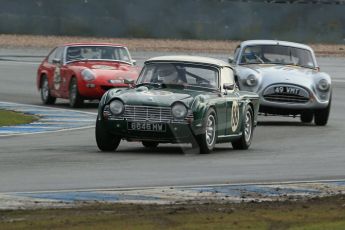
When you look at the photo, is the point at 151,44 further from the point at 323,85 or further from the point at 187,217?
the point at 187,217

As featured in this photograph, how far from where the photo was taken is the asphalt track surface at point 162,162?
1179 centimetres

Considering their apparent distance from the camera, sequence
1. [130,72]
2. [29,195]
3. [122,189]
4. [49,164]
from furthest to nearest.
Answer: [130,72] → [49,164] → [122,189] → [29,195]

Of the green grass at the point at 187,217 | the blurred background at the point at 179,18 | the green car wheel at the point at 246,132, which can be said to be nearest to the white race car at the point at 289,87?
the green car wheel at the point at 246,132

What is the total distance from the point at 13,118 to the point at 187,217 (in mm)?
12494

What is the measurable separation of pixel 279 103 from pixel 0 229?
519 inches

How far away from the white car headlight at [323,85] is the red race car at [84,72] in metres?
3.87

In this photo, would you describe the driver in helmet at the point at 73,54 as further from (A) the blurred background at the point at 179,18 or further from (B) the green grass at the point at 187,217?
(A) the blurred background at the point at 179,18

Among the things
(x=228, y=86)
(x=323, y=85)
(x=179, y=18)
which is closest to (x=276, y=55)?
(x=323, y=85)

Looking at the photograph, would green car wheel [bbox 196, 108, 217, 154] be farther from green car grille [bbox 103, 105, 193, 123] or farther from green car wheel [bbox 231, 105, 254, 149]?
green car wheel [bbox 231, 105, 254, 149]

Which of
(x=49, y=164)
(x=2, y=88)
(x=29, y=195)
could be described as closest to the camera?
(x=29, y=195)

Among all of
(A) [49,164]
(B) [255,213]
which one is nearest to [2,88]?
(A) [49,164]

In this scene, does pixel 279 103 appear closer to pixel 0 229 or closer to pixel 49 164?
pixel 49 164

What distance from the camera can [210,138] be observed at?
50.2 feet

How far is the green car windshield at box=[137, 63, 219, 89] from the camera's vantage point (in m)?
15.9
